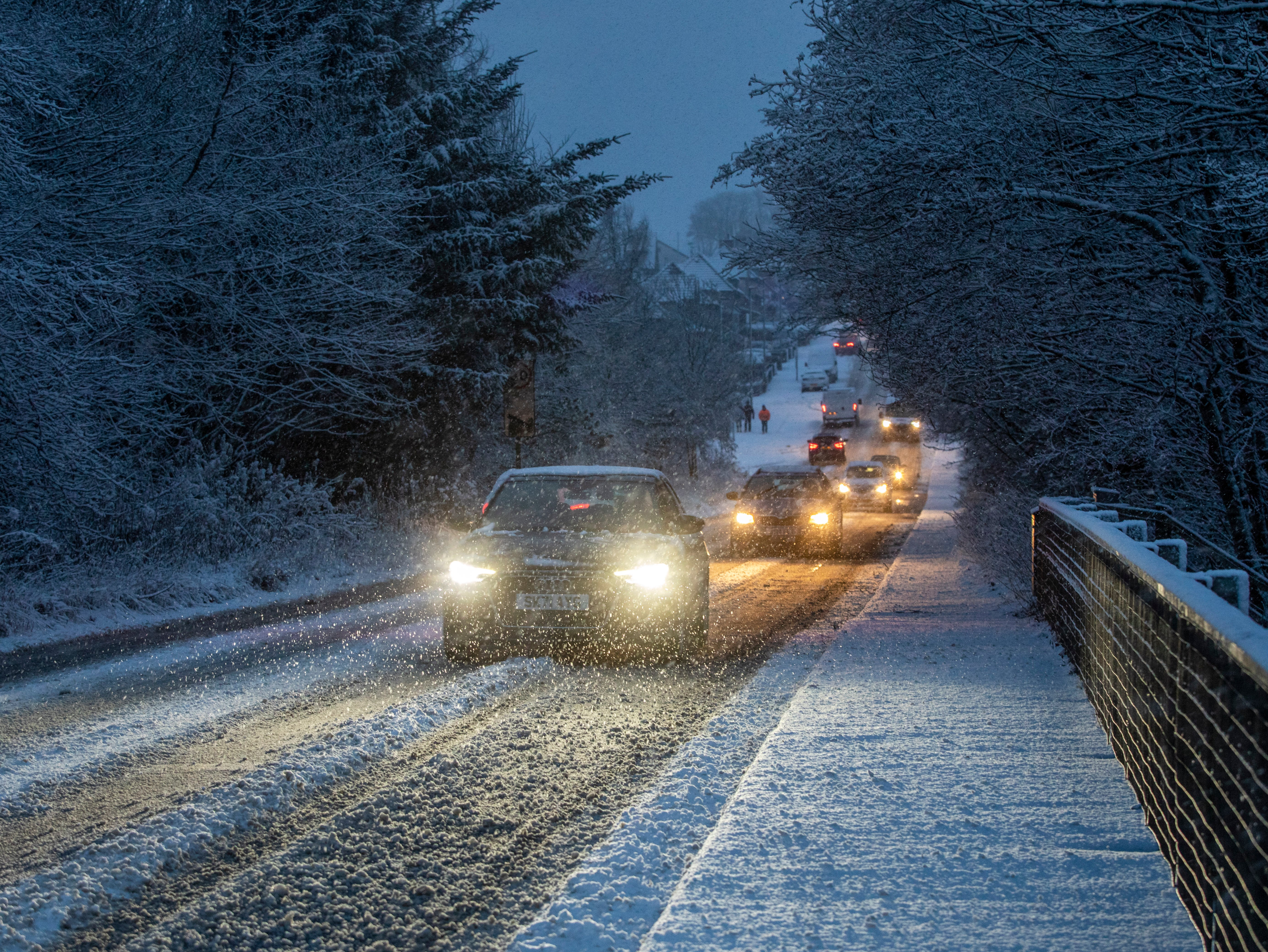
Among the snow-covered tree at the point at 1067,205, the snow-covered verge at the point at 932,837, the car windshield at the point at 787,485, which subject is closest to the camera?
the snow-covered verge at the point at 932,837

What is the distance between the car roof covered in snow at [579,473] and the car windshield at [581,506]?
Answer: 0.05 metres

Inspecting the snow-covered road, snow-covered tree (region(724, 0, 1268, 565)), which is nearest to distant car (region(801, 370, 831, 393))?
snow-covered tree (region(724, 0, 1268, 565))

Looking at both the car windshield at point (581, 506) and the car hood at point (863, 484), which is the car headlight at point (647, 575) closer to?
the car windshield at point (581, 506)

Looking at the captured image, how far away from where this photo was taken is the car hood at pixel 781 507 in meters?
20.7

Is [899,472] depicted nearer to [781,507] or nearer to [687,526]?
[781,507]

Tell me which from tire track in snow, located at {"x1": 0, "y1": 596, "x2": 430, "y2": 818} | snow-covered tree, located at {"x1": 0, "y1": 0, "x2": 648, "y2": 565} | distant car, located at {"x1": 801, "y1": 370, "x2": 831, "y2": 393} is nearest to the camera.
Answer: tire track in snow, located at {"x1": 0, "y1": 596, "x2": 430, "y2": 818}

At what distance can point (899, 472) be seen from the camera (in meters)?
52.8

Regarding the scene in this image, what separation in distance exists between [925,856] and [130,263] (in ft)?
40.8

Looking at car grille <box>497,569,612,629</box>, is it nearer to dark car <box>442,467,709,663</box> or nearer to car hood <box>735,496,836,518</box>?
dark car <box>442,467,709,663</box>

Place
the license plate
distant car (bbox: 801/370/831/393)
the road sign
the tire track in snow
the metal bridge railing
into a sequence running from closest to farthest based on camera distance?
1. the metal bridge railing
2. the tire track in snow
3. the license plate
4. the road sign
5. distant car (bbox: 801/370/831/393)

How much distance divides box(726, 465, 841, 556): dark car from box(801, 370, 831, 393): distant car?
80958mm

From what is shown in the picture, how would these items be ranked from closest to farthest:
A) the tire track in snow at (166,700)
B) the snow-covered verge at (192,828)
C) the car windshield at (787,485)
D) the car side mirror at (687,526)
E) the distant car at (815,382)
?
the snow-covered verge at (192,828) < the tire track in snow at (166,700) < the car side mirror at (687,526) < the car windshield at (787,485) < the distant car at (815,382)

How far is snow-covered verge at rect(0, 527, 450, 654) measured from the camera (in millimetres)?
12109

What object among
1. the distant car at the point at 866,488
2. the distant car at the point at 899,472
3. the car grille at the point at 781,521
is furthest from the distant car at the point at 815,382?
the car grille at the point at 781,521
